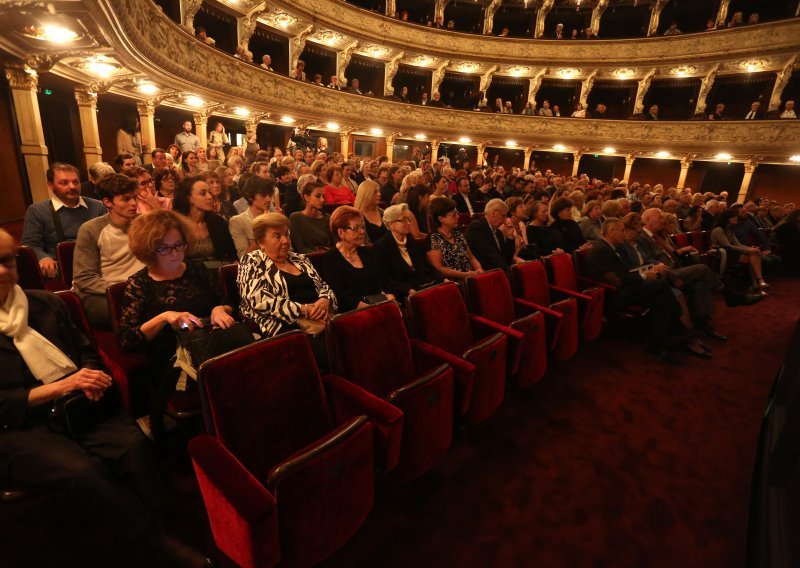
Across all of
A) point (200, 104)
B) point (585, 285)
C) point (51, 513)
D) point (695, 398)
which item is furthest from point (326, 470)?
point (200, 104)

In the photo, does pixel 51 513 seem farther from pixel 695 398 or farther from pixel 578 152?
pixel 578 152

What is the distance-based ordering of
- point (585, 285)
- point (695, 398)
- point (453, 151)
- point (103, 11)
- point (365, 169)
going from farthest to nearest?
1. point (453, 151)
2. point (365, 169)
3. point (103, 11)
4. point (585, 285)
5. point (695, 398)

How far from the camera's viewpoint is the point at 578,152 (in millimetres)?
14867

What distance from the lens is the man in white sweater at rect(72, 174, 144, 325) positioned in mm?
2036

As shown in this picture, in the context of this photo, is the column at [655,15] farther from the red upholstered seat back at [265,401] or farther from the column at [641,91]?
the red upholstered seat back at [265,401]

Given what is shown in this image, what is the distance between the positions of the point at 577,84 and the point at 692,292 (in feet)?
50.1

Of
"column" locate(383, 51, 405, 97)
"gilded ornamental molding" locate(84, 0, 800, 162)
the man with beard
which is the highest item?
"column" locate(383, 51, 405, 97)

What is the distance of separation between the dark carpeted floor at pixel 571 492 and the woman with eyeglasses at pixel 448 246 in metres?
1.09

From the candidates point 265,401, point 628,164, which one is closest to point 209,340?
point 265,401

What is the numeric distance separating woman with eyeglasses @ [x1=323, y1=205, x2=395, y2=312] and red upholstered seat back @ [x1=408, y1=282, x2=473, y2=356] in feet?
1.27

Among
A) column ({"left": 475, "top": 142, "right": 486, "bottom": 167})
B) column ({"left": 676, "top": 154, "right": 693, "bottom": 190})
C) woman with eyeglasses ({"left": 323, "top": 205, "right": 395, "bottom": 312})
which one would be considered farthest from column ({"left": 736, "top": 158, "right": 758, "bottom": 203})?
woman with eyeglasses ({"left": 323, "top": 205, "right": 395, "bottom": 312})

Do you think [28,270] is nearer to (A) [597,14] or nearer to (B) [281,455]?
(B) [281,455]

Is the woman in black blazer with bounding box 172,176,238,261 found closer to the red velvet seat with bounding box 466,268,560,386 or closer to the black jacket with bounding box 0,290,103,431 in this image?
the black jacket with bounding box 0,290,103,431

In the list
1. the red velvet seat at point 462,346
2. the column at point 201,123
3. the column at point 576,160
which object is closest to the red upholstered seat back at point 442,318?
the red velvet seat at point 462,346
